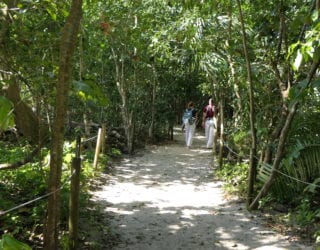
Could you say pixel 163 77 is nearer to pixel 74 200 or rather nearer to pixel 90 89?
pixel 74 200

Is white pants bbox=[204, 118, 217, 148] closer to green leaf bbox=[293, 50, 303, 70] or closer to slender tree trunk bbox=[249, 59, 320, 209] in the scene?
slender tree trunk bbox=[249, 59, 320, 209]

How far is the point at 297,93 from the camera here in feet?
10.9

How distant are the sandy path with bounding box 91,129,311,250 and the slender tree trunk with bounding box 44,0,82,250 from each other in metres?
1.75

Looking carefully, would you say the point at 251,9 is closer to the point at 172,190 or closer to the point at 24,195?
the point at 172,190

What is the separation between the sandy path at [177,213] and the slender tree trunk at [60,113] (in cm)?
175

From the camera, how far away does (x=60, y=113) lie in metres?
3.09

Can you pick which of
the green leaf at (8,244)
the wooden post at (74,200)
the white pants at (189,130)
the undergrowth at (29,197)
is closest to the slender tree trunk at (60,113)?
the undergrowth at (29,197)

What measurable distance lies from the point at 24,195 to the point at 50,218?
2.69 meters

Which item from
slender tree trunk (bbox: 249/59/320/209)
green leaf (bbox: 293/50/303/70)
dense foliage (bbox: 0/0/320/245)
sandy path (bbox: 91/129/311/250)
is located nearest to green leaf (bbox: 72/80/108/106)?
dense foliage (bbox: 0/0/320/245)

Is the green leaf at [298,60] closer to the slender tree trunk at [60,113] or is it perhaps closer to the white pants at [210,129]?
the slender tree trunk at [60,113]

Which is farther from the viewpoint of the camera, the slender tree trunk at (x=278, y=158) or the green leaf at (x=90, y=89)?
the slender tree trunk at (x=278, y=158)

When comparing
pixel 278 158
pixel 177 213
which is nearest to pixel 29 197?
pixel 177 213

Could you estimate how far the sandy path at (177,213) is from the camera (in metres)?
5.10

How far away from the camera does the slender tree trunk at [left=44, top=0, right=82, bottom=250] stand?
2961 millimetres
